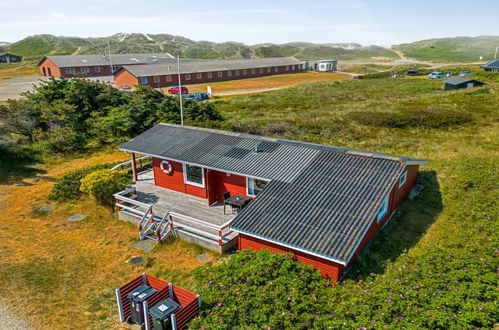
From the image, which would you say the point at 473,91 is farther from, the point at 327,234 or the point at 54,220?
the point at 54,220

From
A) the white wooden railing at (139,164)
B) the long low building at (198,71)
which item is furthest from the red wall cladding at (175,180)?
the long low building at (198,71)

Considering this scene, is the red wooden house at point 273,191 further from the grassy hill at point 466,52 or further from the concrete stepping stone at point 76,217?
the grassy hill at point 466,52

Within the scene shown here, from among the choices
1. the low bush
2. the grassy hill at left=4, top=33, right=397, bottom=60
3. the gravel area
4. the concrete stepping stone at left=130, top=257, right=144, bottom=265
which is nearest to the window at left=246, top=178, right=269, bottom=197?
the concrete stepping stone at left=130, top=257, right=144, bottom=265

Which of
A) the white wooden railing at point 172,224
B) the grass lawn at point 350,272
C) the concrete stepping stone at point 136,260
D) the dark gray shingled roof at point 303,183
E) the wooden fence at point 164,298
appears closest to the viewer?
the wooden fence at point 164,298

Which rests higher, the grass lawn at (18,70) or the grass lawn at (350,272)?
the grass lawn at (18,70)

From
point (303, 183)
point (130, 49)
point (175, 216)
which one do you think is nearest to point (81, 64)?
point (175, 216)

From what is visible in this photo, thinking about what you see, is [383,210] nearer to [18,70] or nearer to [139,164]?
[139,164]
